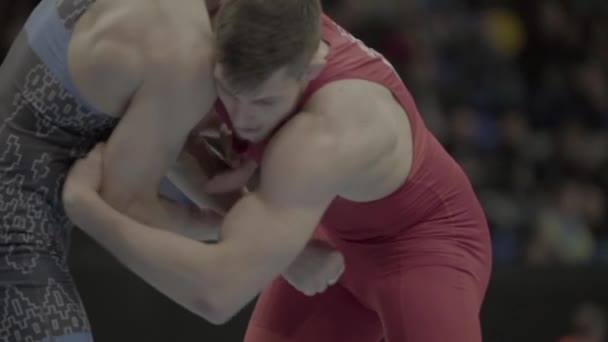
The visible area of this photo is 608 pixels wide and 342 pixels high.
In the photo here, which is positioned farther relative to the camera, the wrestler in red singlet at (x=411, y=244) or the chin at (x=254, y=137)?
the wrestler in red singlet at (x=411, y=244)

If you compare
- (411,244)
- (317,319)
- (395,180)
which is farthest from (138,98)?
(317,319)

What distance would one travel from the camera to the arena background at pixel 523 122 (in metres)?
5.53

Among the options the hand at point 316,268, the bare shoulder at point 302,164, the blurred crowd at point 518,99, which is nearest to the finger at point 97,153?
the bare shoulder at point 302,164

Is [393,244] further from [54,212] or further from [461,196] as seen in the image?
[54,212]

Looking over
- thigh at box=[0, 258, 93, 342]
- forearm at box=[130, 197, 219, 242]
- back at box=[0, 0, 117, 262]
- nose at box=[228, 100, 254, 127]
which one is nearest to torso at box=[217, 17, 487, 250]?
nose at box=[228, 100, 254, 127]

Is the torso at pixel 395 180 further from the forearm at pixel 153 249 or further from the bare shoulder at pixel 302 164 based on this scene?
the forearm at pixel 153 249

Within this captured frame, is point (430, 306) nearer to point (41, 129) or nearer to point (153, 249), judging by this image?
point (153, 249)

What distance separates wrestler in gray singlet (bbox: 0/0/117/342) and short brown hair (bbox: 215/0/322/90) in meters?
0.33

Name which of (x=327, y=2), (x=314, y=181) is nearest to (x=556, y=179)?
(x=327, y=2)

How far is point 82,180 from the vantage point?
2.80m

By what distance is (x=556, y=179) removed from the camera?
6.62 meters

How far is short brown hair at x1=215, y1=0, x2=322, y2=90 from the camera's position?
8.81ft

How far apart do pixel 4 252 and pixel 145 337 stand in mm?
2304

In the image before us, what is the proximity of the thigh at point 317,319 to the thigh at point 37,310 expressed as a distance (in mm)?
648
